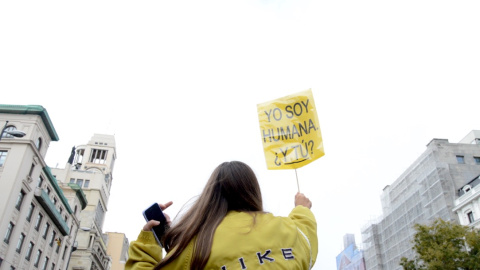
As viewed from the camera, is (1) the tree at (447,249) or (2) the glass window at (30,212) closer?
(1) the tree at (447,249)

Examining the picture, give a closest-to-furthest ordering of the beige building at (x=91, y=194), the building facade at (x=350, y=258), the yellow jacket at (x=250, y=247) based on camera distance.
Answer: the yellow jacket at (x=250, y=247)
the beige building at (x=91, y=194)
the building facade at (x=350, y=258)

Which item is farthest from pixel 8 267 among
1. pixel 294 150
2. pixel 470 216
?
pixel 470 216

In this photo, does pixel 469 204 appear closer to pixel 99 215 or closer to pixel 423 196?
pixel 423 196

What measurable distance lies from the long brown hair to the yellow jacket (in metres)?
0.04

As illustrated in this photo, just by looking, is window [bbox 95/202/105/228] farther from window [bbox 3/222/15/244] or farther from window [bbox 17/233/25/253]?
window [bbox 3/222/15/244]

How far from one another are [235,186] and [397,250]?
47.8 metres

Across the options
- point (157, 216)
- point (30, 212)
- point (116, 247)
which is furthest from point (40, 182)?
point (116, 247)

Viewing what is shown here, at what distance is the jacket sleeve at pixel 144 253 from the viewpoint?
2.27m

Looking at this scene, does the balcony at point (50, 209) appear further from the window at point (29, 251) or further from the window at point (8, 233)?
the window at point (8, 233)

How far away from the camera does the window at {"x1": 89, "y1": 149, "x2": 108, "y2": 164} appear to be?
75.9 m

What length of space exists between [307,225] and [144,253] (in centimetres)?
A: 99

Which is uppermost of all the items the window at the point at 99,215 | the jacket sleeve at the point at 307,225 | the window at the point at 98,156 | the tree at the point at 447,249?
the window at the point at 98,156

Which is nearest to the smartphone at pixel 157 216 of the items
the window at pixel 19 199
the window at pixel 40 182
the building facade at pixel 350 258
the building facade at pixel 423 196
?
the window at pixel 19 199

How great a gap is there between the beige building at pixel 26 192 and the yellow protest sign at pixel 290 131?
25.7m
